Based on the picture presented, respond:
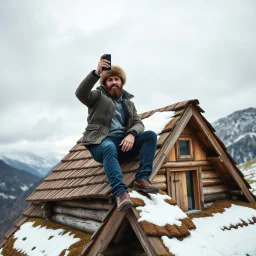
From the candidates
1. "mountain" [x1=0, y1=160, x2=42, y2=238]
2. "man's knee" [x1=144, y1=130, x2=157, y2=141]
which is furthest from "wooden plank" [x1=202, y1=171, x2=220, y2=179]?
"mountain" [x1=0, y1=160, x2=42, y2=238]

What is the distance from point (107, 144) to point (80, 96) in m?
Result: 0.85

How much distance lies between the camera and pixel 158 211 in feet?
13.0

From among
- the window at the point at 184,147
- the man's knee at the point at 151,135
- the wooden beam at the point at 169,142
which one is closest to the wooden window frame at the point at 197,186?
the window at the point at 184,147

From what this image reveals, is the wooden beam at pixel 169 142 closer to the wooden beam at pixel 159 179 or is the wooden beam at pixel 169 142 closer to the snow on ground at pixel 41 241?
the wooden beam at pixel 159 179

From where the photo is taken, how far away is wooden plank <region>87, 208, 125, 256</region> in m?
3.83

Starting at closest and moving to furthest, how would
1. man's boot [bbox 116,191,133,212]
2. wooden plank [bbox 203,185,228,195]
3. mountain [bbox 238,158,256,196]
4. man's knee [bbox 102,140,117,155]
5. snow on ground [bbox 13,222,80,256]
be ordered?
man's boot [bbox 116,191,133,212]
man's knee [bbox 102,140,117,155]
snow on ground [bbox 13,222,80,256]
wooden plank [bbox 203,185,228,195]
mountain [bbox 238,158,256,196]

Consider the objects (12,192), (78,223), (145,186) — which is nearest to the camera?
(145,186)

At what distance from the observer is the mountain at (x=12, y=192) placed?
91625 mm

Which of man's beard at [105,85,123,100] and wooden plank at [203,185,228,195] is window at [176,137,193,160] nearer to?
wooden plank at [203,185,228,195]

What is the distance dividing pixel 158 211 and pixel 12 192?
153179mm

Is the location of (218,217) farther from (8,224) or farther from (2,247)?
(8,224)

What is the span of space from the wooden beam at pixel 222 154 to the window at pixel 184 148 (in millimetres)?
471

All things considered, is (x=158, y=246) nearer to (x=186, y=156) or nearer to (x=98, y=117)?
(x=98, y=117)

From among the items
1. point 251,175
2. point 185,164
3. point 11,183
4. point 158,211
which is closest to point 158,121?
point 185,164
